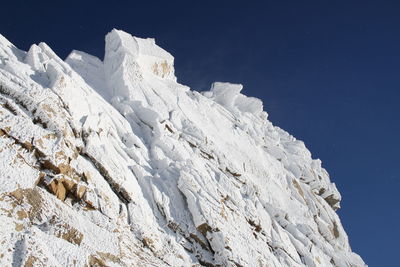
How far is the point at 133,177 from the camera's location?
25906 mm

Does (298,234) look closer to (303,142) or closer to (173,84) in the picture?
(173,84)

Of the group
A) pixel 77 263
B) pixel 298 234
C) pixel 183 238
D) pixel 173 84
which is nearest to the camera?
pixel 77 263

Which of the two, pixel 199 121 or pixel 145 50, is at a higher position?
pixel 145 50

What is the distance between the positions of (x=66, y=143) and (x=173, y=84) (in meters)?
23.8

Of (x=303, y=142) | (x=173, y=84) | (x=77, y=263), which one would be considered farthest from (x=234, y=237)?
(x=303, y=142)

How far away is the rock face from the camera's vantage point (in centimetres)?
1864

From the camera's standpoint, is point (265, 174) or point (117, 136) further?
point (265, 174)

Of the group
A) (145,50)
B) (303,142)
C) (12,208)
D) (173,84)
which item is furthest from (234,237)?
(303,142)

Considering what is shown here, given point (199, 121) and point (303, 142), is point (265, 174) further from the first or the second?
point (303, 142)

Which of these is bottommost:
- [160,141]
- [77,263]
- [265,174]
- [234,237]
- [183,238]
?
[77,263]

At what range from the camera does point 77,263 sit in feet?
56.0

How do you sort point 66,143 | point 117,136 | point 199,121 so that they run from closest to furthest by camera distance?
point 66,143 < point 117,136 < point 199,121

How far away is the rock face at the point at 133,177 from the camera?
61.2ft

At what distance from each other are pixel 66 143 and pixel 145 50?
2475 cm
